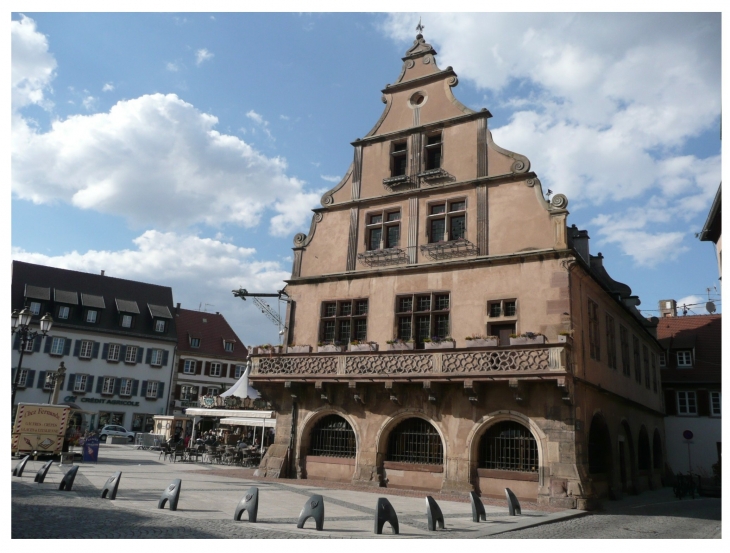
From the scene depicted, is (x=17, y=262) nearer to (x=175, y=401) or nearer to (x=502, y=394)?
(x=175, y=401)

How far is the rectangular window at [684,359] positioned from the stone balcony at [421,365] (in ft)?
68.8

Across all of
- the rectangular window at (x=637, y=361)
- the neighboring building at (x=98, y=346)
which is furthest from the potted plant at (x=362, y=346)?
the neighboring building at (x=98, y=346)

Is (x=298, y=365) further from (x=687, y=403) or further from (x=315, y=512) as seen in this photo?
(x=687, y=403)

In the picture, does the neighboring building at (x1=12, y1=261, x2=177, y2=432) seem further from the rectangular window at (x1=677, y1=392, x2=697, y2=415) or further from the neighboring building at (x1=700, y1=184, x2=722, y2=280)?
the neighboring building at (x1=700, y1=184, x2=722, y2=280)

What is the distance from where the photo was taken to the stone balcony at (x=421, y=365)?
15631 mm

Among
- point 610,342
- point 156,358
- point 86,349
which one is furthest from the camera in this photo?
point 156,358

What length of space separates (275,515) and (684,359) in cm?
2892

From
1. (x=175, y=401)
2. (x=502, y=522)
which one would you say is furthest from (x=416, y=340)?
(x=175, y=401)

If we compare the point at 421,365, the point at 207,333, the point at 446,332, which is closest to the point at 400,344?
the point at 421,365

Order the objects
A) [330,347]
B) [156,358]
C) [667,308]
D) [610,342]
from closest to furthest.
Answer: [330,347]
[610,342]
[667,308]
[156,358]

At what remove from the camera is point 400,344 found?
18.4 m

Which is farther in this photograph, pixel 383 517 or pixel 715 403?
pixel 715 403

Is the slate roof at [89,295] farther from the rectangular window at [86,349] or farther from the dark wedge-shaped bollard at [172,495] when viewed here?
the dark wedge-shaped bollard at [172,495]

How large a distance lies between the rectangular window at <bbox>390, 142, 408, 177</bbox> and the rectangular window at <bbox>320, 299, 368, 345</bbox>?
16.3ft
